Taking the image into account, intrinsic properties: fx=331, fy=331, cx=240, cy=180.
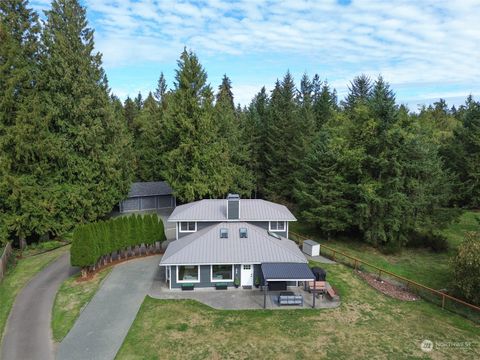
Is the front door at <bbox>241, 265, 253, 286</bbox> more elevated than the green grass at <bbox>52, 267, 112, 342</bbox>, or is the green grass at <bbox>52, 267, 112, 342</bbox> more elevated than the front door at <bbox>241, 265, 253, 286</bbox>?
the front door at <bbox>241, 265, 253, 286</bbox>

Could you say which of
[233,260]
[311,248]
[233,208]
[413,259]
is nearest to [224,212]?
[233,208]

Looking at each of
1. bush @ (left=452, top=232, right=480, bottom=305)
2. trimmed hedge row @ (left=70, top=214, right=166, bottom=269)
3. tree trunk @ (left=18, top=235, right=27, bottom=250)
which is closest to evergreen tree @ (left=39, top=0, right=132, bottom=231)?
tree trunk @ (left=18, top=235, right=27, bottom=250)

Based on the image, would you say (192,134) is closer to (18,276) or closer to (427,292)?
(18,276)

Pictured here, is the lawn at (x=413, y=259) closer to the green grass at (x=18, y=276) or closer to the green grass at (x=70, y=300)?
the green grass at (x=70, y=300)

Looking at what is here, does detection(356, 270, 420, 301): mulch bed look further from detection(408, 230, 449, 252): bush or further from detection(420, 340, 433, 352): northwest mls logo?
detection(408, 230, 449, 252): bush

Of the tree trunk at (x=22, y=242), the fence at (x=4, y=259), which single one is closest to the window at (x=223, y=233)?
the fence at (x=4, y=259)

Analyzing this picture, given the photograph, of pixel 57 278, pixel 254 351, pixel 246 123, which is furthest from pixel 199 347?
Answer: pixel 246 123
